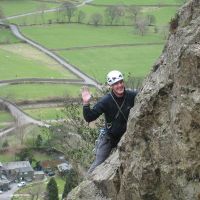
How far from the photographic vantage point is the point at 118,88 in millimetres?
12234

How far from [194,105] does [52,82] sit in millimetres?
98691

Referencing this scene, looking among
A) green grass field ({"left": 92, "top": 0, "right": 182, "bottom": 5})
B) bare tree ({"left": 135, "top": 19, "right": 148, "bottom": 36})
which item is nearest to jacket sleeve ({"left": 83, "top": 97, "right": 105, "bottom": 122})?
bare tree ({"left": 135, "top": 19, "right": 148, "bottom": 36})

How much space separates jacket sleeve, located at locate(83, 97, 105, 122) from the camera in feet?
41.3

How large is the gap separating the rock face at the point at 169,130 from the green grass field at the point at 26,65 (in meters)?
99.8

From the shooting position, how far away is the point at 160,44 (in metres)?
140

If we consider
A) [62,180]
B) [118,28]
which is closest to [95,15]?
[118,28]

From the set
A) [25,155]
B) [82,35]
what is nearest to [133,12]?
[82,35]

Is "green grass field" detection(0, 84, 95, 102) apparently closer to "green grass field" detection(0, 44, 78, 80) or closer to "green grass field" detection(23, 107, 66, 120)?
"green grass field" detection(23, 107, 66, 120)

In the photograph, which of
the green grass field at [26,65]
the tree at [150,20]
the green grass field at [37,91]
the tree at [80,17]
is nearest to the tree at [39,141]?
the green grass field at [37,91]

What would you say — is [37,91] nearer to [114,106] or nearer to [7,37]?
[7,37]

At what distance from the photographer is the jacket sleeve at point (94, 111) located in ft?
41.3

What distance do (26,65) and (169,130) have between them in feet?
363

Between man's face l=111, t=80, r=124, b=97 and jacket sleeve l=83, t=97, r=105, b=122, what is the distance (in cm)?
44

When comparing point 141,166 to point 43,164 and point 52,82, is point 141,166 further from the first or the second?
point 52,82
